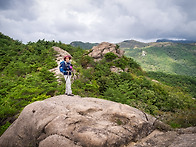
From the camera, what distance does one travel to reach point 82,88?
1280 cm

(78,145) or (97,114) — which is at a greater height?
(97,114)

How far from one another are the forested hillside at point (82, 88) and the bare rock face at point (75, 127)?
2.44m

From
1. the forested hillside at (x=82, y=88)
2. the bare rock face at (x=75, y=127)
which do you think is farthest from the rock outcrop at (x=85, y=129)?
the forested hillside at (x=82, y=88)

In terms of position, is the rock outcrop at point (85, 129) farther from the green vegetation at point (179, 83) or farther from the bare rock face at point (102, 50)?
the green vegetation at point (179, 83)

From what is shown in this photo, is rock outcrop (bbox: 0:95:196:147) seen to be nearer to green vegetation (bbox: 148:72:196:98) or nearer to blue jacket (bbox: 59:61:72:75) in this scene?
blue jacket (bbox: 59:61:72:75)

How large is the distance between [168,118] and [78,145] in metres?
5.84

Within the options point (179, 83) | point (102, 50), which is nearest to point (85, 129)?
point (102, 50)

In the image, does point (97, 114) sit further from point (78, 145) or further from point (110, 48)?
point (110, 48)

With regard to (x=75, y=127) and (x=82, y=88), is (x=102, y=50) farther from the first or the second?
(x=75, y=127)

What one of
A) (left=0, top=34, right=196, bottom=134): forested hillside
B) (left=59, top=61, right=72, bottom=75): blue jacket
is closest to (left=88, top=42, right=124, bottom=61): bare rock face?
(left=0, top=34, right=196, bottom=134): forested hillside

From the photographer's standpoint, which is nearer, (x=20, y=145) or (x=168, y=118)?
(x=20, y=145)

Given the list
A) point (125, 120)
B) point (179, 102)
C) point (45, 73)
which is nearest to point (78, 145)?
point (125, 120)

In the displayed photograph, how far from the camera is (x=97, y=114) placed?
239 inches

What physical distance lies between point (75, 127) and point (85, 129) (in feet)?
1.43
